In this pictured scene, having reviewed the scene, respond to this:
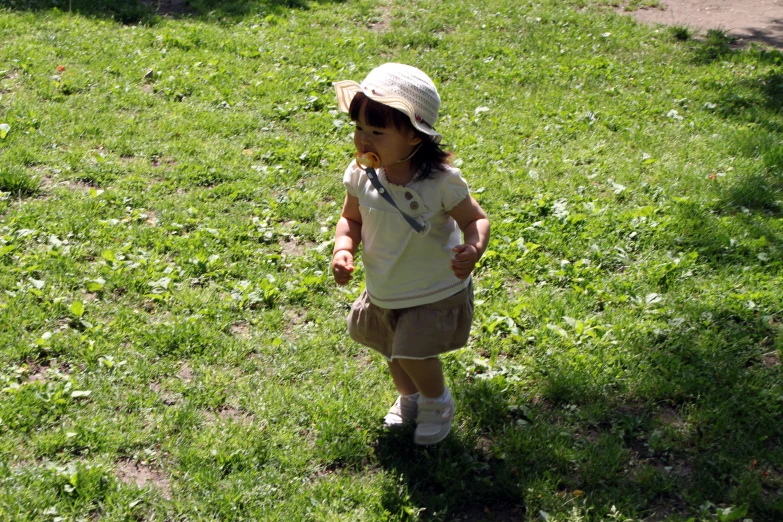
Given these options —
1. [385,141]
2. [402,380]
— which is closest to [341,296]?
[402,380]

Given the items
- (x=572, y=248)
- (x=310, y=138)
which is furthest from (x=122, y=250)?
(x=572, y=248)

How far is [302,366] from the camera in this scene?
374 centimetres

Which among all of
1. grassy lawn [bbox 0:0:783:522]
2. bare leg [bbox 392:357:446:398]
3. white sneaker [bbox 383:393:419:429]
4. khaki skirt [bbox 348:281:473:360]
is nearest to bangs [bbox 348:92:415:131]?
khaki skirt [bbox 348:281:473:360]

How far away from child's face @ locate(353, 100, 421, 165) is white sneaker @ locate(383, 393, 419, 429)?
1056mm

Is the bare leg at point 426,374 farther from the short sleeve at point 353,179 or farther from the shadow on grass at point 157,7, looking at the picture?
the shadow on grass at point 157,7

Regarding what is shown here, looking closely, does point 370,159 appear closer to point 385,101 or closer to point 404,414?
point 385,101

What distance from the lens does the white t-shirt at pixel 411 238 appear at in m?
2.87

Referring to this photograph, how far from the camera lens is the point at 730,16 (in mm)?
9789

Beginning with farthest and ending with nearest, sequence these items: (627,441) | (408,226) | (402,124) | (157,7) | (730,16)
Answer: (730,16)
(157,7)
(627,441)
(408,226)
(402,124)

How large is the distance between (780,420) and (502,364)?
1.19 meters

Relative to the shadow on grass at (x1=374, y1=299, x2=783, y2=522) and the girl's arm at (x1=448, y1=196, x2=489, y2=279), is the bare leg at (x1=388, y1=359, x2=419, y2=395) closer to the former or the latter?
the shadow on grass at (x1=374, y1=299, x2=783, y2=522)

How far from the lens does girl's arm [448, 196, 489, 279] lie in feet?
8.77

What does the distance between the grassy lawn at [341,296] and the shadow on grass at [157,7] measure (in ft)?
3.11

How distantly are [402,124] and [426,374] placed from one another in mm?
976
